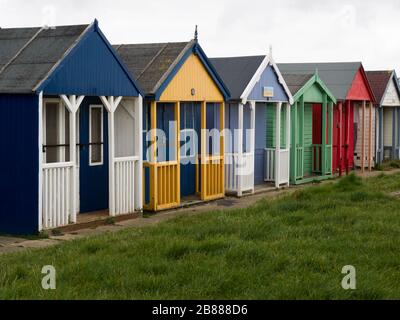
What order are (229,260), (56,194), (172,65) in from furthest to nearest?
1. (172,65)
2. (56,194)
3. (229,260)

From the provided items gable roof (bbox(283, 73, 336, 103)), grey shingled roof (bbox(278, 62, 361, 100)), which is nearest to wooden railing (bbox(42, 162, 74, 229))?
gable roof (bbox(283, 73, 336, 103))

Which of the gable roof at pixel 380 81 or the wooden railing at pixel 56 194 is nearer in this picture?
the wooden railing at pixel 56 194

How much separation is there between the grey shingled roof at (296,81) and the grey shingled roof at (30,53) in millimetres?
10477

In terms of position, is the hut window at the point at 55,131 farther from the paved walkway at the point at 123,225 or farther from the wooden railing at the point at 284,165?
the wooden railing at the point at 284,165

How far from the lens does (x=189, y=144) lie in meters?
19.7

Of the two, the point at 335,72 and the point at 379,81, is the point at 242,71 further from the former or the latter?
the point at 379,81

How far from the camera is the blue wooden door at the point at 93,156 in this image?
16.2 metres

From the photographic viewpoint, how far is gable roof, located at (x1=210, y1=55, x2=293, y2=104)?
20531 millimetres

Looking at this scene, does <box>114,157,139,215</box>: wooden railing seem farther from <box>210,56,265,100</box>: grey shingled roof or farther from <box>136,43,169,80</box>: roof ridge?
<box>210,56,265,100</box>: grey shingled roof

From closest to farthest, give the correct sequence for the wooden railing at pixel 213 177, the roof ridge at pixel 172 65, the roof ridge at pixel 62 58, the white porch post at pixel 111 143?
the roof ridge at pixel 62 58, the white porch post at pixel 111 143, the roof ridge at pixel 172 65, the wooden railing at pixel 213 177

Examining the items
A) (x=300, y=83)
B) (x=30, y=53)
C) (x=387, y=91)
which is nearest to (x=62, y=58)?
(x=30, y=53)

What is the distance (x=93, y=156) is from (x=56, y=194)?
271cm

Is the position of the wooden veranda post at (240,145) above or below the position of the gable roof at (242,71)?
below

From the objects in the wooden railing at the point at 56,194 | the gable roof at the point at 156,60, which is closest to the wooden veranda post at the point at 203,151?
the gable roof at the point at 156,60
